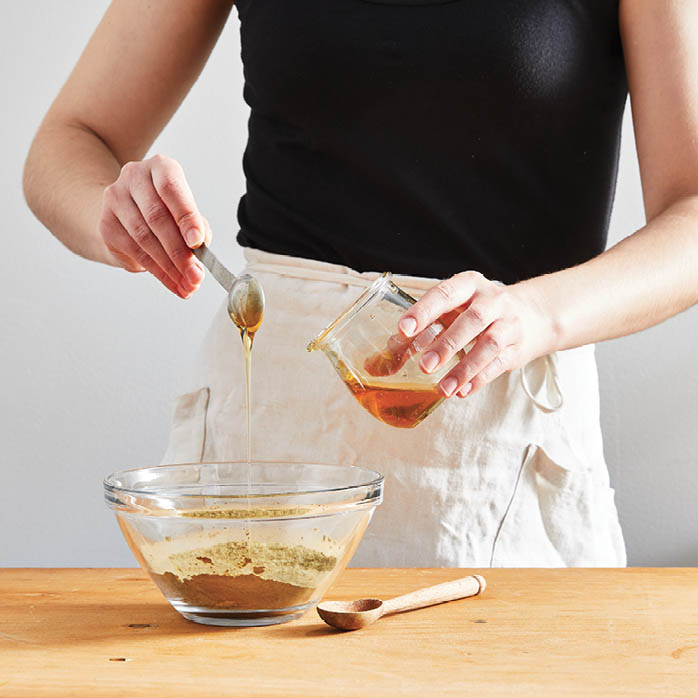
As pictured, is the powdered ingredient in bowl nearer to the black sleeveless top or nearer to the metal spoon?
the metal spoon

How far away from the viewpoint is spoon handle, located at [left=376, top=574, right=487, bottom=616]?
761mm

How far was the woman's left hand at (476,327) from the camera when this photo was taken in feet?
2.48

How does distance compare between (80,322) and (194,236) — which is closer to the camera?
(194,236)

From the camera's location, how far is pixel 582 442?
116 cm

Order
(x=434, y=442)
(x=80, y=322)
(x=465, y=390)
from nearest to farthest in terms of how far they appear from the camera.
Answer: (x=465, y=390), (x=434, y=442), (x=80, y=322)

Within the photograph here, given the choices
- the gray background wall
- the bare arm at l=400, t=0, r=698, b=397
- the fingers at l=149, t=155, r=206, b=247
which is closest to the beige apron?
the bare arm at l=400, t=0, r=698, b=397

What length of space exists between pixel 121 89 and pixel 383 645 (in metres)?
0.85

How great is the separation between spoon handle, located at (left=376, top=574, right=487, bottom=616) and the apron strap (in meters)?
0.31

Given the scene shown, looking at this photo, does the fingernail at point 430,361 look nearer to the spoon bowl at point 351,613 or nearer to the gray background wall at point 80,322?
the spoon bowl at point 351,613

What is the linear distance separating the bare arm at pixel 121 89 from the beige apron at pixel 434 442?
27 centimetres

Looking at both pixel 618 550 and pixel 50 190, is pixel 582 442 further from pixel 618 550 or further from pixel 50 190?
pixel 50 190

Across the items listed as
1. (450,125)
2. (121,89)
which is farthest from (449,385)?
(121,89)

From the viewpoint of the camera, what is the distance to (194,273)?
0.91 m

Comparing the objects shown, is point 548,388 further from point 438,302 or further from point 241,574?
point 241,574
